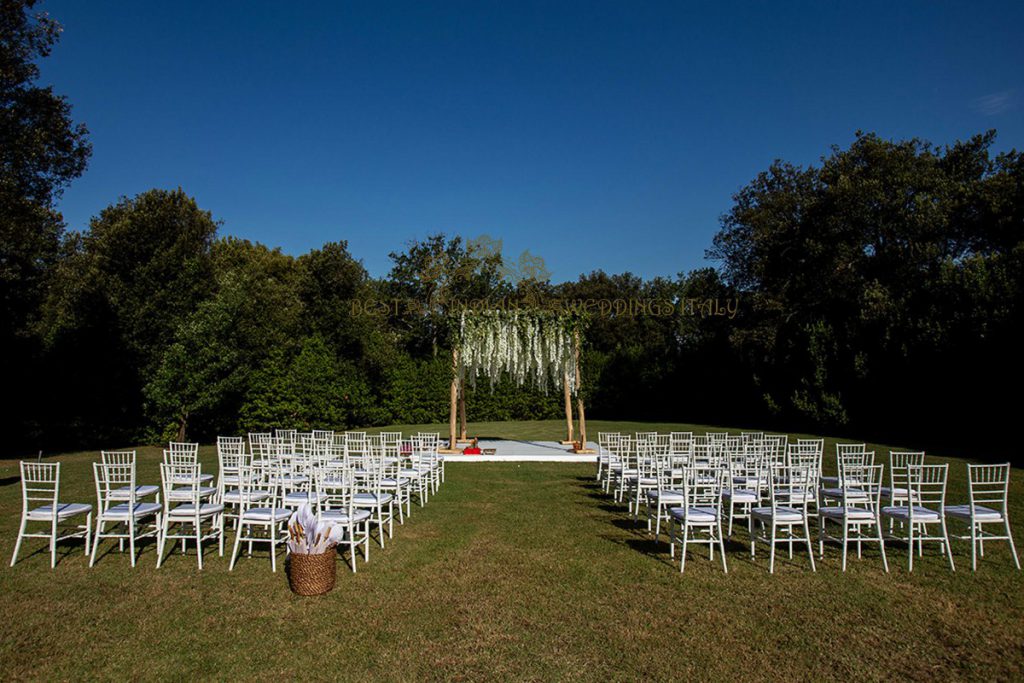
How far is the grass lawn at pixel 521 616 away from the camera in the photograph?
4238mm

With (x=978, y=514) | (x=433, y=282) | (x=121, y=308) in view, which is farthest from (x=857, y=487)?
(x=433, y=282)

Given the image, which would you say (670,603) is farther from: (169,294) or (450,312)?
(169,294)

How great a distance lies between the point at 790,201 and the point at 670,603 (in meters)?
27.7

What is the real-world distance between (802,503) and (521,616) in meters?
4.27

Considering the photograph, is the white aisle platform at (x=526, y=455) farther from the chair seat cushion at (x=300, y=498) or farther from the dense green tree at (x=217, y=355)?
the dense green tree at (x=217, y=355)

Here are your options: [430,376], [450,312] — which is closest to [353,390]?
[430,376]

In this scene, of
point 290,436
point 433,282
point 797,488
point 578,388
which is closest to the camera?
point 797,488

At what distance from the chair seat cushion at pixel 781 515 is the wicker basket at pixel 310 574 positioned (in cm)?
440

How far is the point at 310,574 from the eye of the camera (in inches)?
222

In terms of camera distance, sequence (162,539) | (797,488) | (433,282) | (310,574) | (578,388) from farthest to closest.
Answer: (433,282), (578,388), (797,488), (162,539), (310,574)

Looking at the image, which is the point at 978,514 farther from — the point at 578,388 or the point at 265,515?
the point at 578,388

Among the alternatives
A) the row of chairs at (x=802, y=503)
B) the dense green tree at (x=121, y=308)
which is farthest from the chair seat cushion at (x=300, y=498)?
the dense green tree at (x=121, y=308)

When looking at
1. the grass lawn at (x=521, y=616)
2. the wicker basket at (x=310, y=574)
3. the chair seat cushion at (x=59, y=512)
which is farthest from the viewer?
the chair seat cushion at (x=59, y=512)

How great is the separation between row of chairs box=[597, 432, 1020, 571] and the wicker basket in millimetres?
3384
